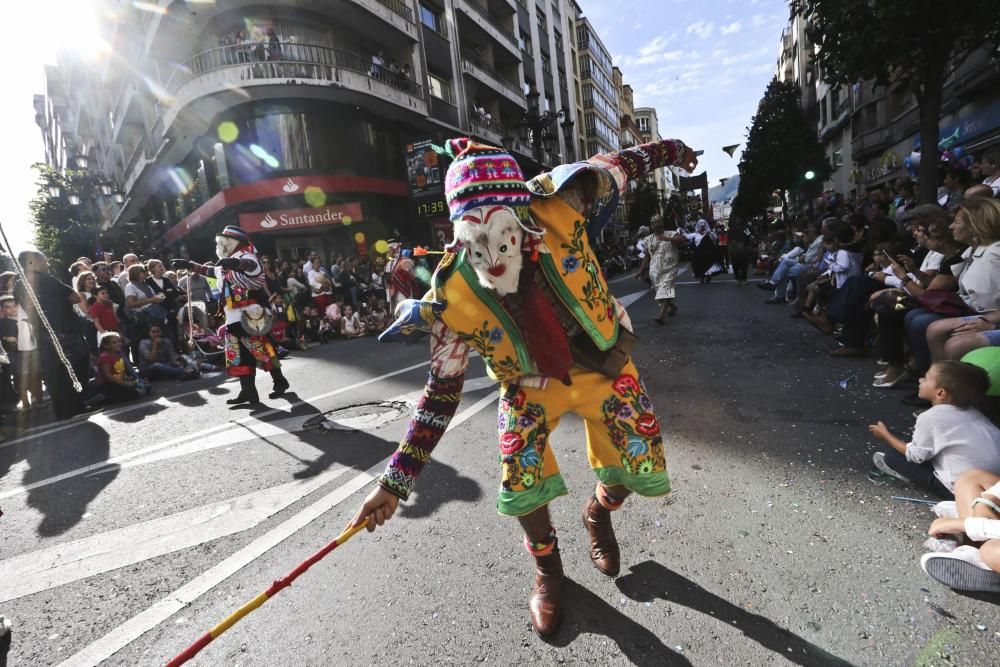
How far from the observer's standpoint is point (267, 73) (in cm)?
1628

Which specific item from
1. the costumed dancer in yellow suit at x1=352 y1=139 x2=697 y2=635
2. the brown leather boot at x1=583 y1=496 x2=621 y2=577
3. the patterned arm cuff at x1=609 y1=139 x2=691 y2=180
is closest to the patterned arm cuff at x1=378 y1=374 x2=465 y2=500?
the costumed dancer in yellow suit at x1=352 y1=139 x2=697 y2=635

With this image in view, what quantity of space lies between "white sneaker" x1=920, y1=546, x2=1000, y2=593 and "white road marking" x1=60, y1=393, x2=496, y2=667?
113 inches

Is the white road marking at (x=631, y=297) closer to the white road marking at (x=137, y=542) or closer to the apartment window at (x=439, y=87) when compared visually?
the white road marking at (x=137, y=542)

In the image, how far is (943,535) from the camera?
2133mm

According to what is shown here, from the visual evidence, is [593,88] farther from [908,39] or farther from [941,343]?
[941,343]

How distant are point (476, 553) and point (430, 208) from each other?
2040cm

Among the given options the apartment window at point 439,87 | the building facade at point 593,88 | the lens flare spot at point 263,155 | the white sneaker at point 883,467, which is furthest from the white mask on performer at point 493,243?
the building facade at point 593,88

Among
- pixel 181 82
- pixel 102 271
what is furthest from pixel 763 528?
pixel 181 82

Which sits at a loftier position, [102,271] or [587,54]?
[587,54]

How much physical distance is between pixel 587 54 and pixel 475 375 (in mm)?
55526

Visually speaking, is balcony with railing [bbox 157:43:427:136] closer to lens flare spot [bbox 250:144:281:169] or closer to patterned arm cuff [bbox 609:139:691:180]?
lens flare spot [bbox 250:144:281:169]

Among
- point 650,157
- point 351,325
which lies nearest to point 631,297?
point 351,325

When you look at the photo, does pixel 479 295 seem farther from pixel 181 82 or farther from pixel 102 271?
pixel 181 82

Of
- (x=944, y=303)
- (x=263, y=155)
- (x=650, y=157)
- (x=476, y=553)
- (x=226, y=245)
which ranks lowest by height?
(x=476, y=553)
